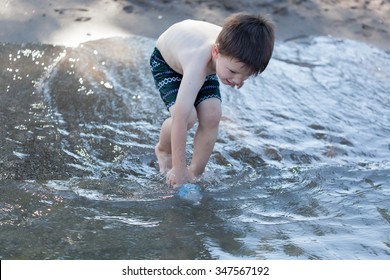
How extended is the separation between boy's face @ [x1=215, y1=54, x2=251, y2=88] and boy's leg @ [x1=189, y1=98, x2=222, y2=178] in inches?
11.1

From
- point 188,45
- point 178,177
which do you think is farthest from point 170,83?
point 178,177

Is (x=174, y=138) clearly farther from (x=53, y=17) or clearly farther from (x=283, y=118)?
Result: (x=53, y=17)

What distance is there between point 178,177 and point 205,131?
0.26 m

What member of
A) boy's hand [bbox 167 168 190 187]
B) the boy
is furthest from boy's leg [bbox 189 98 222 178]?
boy's hand [bbox 167 168 190 187]

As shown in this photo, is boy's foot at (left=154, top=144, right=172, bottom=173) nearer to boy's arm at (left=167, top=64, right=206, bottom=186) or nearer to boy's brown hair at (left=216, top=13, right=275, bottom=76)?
boy's arm at (left=167, top=64, right=206, bottom=186)

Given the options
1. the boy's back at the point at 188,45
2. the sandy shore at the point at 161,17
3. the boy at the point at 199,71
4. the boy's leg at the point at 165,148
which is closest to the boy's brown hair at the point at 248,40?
the boy at the point at 199,71

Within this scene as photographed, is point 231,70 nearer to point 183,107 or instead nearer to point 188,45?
point 183,107

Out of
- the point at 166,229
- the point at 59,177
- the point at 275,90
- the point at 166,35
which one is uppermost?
the point at 166,35

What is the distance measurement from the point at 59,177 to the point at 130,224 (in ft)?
2.58

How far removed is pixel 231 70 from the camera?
12.2 feet

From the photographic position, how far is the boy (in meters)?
3.70

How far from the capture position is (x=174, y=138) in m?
3.89

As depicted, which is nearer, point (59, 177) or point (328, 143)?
point (59, 177)
